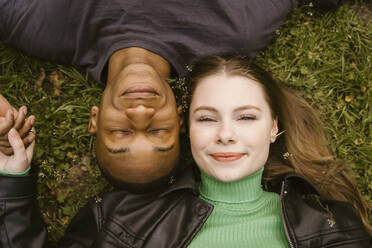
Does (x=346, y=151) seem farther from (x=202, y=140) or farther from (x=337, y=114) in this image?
(x=202, y=140)

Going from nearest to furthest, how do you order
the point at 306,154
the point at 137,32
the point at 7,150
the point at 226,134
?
1. the point at 226,134
2. the point at 7,150
3. the point at 137,32
4. the point at 306,154

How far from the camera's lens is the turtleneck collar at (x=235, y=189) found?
3742 millimetres

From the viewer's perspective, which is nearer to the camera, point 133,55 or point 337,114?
point 133,55

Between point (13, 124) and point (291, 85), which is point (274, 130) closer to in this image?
point (291, 85)

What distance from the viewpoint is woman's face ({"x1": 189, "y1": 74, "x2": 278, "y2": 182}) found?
3.45 meters

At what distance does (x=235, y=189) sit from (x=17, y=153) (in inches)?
84.4

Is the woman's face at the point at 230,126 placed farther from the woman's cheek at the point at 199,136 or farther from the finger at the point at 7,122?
the finger at the point at 7,122

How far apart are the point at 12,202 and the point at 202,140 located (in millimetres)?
1899

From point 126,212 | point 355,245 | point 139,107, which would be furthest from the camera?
point 126,212

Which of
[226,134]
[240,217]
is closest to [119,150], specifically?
[226,134]

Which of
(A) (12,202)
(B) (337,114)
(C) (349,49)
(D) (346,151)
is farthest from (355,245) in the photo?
(A) (12,202)

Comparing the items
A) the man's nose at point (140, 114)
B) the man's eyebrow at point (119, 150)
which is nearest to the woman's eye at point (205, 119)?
the man's nose at point (140, 114)

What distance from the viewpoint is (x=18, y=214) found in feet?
12.0

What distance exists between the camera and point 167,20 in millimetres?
4016
